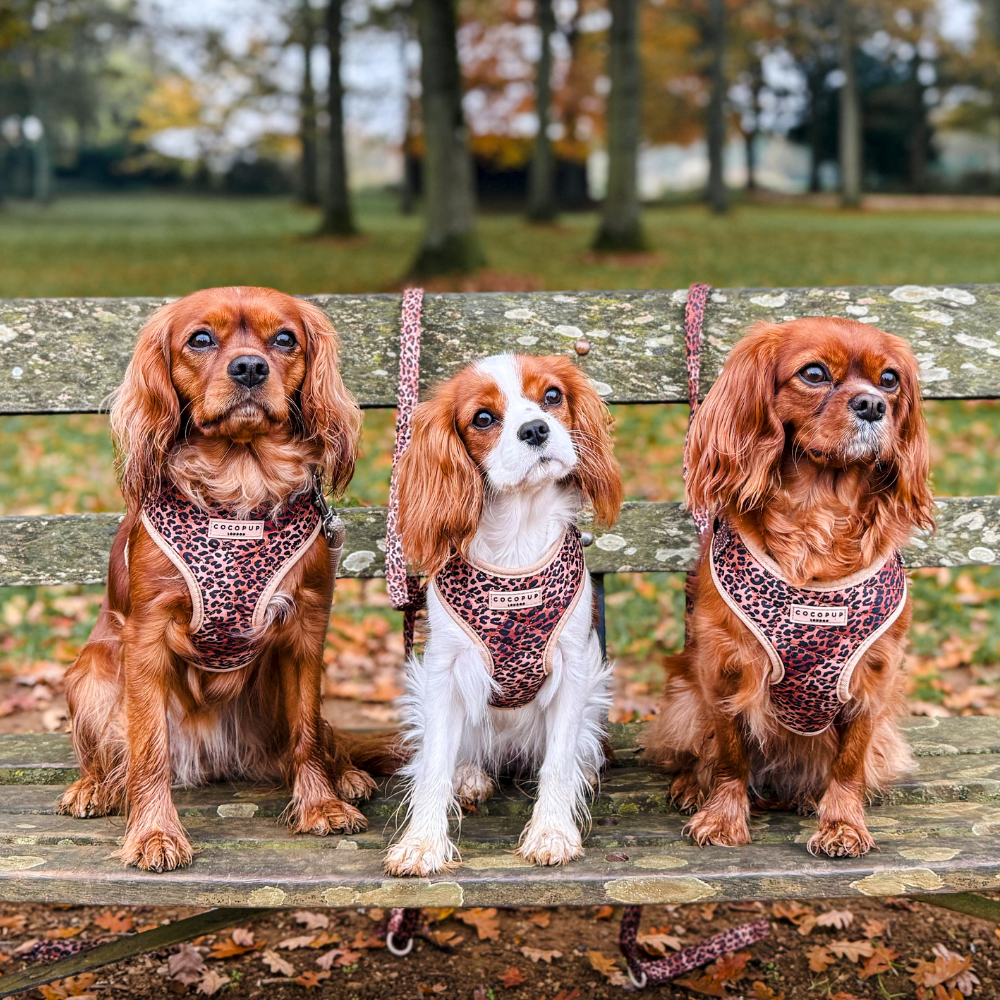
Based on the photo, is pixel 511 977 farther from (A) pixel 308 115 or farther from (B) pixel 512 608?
(A) pixel 308 115

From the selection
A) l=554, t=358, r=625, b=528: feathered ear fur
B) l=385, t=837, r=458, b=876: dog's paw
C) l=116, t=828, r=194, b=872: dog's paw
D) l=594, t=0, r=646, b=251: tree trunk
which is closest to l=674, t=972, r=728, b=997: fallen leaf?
l=385, t=837, r=458, b=876: dog's paw

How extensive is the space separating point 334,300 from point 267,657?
1.17 metres

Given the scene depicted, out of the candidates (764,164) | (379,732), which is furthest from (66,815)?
(764,164)

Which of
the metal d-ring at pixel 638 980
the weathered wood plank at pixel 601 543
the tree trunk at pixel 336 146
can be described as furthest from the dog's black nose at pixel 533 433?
the tree trunk at pixel 336 146

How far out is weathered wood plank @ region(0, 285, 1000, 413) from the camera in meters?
3.46

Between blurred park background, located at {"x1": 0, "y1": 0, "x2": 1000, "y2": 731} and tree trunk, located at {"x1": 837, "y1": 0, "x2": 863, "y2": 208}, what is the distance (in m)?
0.11

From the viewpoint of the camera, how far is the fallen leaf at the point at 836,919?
11.9 ft

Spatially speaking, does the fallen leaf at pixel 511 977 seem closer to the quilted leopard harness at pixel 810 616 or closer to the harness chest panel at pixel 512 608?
the harness chest panel at pixel 512 608

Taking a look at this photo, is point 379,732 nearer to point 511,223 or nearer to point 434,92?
point 434,92

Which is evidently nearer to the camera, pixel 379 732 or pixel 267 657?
pixel 267 657

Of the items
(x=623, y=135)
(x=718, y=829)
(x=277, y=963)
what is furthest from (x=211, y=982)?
(x=623, y=135)

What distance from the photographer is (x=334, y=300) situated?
3521 mm

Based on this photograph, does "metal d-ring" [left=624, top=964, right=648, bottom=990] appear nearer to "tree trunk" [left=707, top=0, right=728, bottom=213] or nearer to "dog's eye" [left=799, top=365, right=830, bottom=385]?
"dog's eye" [left=799, top=365, right=830, bottom=385]

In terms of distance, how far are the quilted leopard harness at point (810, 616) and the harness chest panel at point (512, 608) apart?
0.41 m
